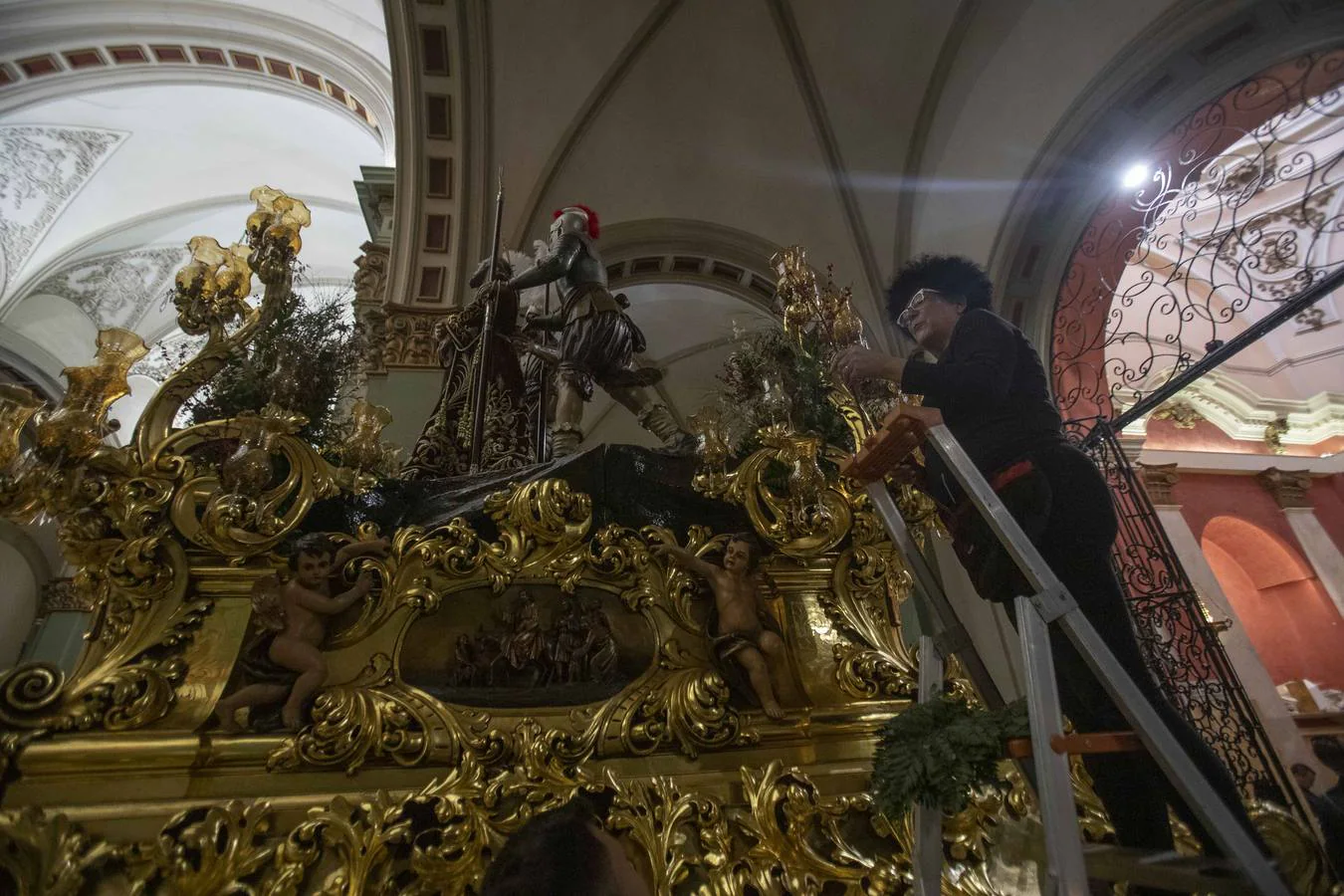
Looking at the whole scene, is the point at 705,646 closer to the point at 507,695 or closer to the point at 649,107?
the point at 507,695

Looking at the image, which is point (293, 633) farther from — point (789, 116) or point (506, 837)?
point (789, 116)

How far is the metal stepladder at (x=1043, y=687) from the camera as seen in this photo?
965 mm

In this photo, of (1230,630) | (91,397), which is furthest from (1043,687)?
(1230,630)

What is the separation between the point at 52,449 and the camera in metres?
1.51

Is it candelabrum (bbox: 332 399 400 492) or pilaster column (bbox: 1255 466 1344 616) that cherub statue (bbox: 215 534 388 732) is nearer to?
candelabrum (bbox: 332 399 400 492)

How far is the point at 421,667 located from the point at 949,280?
6.19ft

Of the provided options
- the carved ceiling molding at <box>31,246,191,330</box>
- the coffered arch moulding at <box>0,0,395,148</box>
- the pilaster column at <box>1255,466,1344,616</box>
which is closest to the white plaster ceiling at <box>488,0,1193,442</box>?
the coffered arch moulding at <box>0,0,395,148</box>

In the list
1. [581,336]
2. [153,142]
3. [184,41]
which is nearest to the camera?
[581,336]

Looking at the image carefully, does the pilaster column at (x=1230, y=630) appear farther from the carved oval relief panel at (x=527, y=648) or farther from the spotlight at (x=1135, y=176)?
the carved oval relief panel at (x=527, y=648)

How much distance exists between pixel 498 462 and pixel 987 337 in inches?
69.2

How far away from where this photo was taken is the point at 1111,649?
143 centimetres

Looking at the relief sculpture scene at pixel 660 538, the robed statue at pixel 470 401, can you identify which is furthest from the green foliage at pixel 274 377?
the robed statue at pixel 470 401

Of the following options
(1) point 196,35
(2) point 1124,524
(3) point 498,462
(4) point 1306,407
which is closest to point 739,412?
(3) point 498,462

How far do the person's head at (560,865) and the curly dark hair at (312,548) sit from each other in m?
1.00
